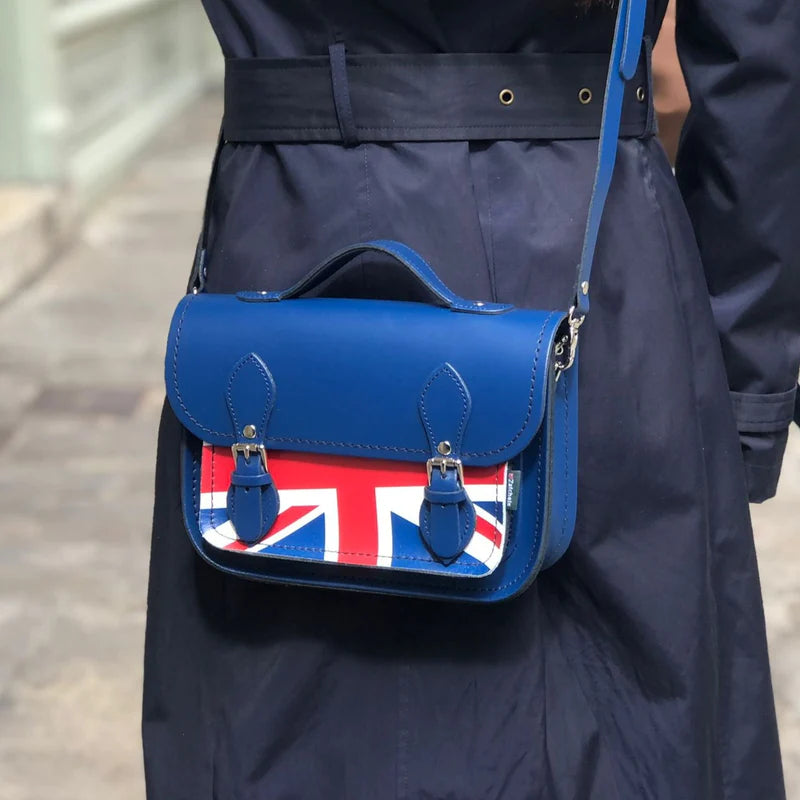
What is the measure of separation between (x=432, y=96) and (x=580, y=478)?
0.37 meters

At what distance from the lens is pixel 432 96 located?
1.05 metres

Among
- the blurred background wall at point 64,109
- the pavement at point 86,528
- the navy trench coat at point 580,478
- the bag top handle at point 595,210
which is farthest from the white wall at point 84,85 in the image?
the bag top handle at point 595,210

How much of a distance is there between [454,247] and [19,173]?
4.51m

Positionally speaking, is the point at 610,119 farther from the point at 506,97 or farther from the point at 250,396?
the point at 250,396

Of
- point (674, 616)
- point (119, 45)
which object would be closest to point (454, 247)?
point (674, 616)

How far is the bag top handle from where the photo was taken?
1.00 m

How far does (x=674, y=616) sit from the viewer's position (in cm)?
113

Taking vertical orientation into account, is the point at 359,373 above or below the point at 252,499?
above

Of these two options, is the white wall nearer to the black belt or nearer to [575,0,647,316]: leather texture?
the black belt

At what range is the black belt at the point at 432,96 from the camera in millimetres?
1045

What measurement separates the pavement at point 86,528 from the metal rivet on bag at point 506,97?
4.42 feet

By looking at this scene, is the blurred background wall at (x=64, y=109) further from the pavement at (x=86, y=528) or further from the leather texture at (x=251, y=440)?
the leather texture at (x=251, y=440)

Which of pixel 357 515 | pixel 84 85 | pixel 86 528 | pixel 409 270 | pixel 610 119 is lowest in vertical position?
pixel 86 528

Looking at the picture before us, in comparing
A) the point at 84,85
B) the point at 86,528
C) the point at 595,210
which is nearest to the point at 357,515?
the point at 595,210
